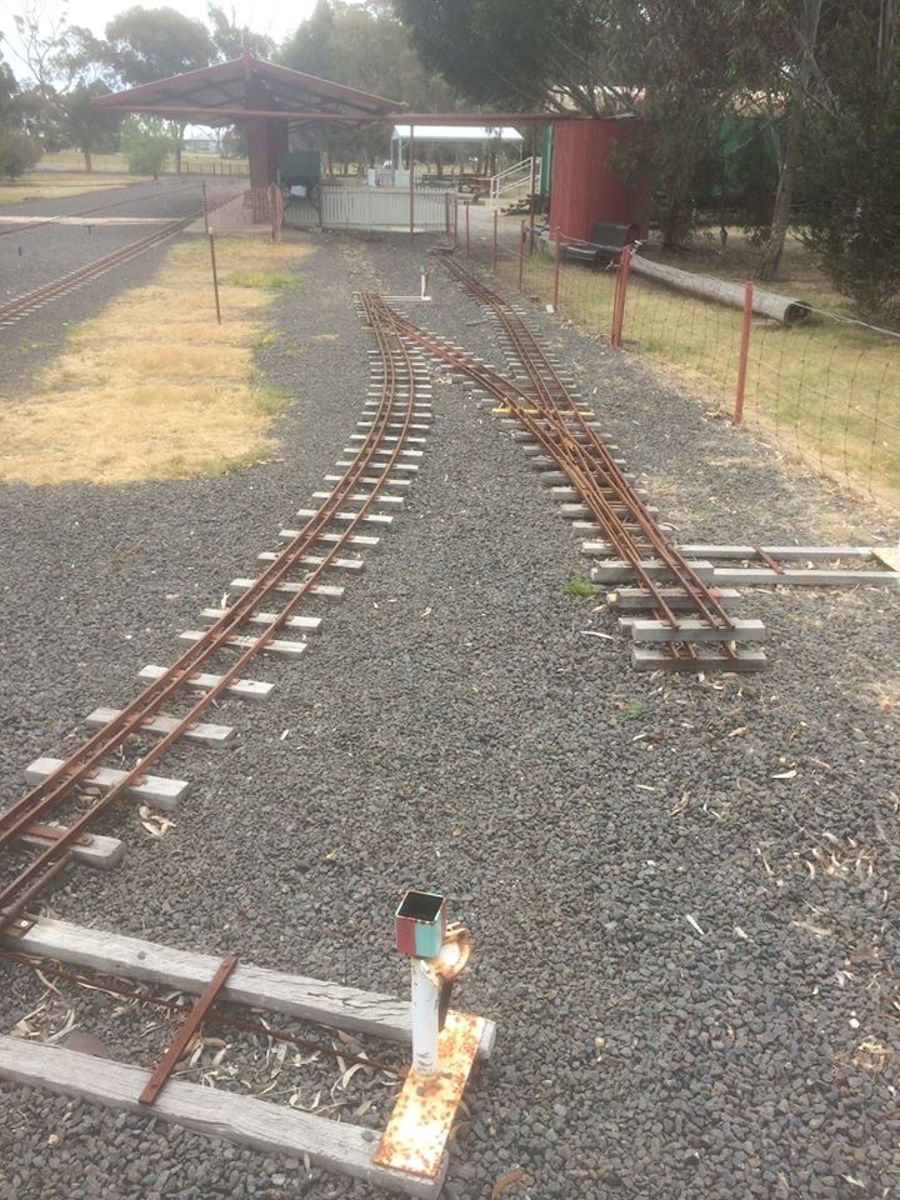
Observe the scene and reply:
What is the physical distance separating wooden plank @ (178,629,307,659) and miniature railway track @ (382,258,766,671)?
7.25ft

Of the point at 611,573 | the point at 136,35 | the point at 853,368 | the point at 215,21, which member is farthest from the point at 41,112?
the point at 611,573

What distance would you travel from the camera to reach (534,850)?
4219 mm

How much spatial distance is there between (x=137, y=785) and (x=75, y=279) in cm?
2156

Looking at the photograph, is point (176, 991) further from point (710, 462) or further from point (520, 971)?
point (710, 462)

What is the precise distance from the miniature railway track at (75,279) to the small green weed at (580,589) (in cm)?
1503

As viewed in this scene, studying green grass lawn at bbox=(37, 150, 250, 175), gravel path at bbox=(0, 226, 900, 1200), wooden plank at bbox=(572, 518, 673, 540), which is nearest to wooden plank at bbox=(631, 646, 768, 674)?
gravel path at bbox=(0, 226, 900, 1200)

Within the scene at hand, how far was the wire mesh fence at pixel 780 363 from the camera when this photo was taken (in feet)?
35.9

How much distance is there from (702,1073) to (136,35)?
108337mm

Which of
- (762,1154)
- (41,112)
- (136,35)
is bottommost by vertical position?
(762,1154)

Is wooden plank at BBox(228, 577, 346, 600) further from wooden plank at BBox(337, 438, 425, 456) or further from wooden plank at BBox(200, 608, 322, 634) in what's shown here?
wooden plank at BBox(337, 438, 425, 456)

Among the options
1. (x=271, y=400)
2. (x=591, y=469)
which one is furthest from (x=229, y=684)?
(x=271, y=400)

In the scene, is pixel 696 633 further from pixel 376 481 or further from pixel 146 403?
pixel 146 403

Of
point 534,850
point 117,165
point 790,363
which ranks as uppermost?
point 117,165

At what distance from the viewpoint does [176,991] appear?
3566 mm
